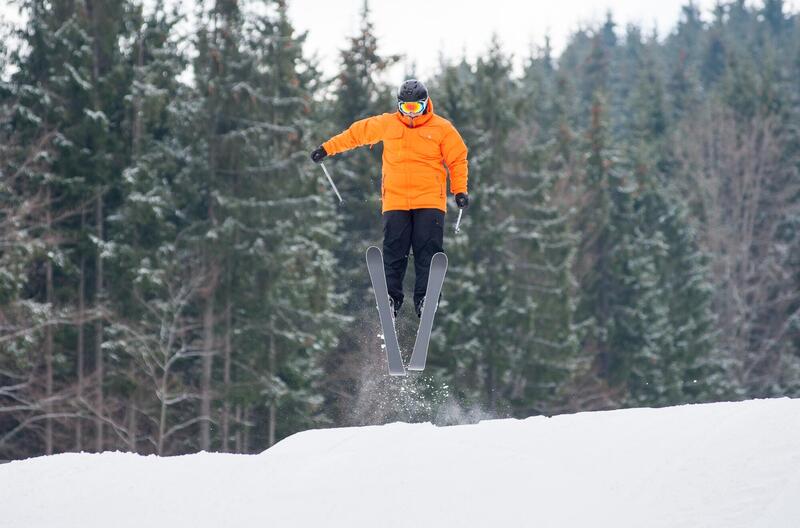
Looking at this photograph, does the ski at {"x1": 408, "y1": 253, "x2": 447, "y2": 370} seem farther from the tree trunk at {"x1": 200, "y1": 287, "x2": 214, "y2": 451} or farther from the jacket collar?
the tree trunk at {"x1": 200, "y1": 287, "x2": 214, "y2": 451}

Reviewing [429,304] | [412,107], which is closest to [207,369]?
[429,304]

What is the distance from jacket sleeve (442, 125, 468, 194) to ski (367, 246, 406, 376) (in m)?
0.96

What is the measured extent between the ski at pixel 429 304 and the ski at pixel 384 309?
0.53 ft

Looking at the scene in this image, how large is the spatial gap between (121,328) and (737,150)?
2951cm

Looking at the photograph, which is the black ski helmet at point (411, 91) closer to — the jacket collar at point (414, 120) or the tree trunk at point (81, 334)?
the jacket collar at point (414, 120)

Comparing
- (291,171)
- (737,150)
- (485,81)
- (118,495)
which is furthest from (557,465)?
(737,150)

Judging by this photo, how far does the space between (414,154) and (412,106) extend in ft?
1.44

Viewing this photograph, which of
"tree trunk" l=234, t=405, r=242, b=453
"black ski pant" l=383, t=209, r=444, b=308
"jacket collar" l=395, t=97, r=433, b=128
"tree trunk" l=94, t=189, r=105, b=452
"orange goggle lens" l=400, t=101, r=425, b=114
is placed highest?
"orange goggle lens" l=400, t=101, r=425, b=114

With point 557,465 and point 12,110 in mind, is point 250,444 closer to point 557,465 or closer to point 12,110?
point 12,110

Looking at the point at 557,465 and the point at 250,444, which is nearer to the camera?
the point at 557,465

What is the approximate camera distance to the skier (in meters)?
9.78

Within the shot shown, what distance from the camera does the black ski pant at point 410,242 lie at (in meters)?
9.99

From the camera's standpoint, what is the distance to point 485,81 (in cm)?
3206

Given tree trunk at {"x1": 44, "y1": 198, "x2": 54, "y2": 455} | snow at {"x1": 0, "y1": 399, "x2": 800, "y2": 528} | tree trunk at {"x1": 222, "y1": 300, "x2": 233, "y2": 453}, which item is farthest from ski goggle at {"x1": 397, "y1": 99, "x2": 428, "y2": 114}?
tree trunk at {"x1": 222, "y1": 300, "x2": 233, "y2": 453}
